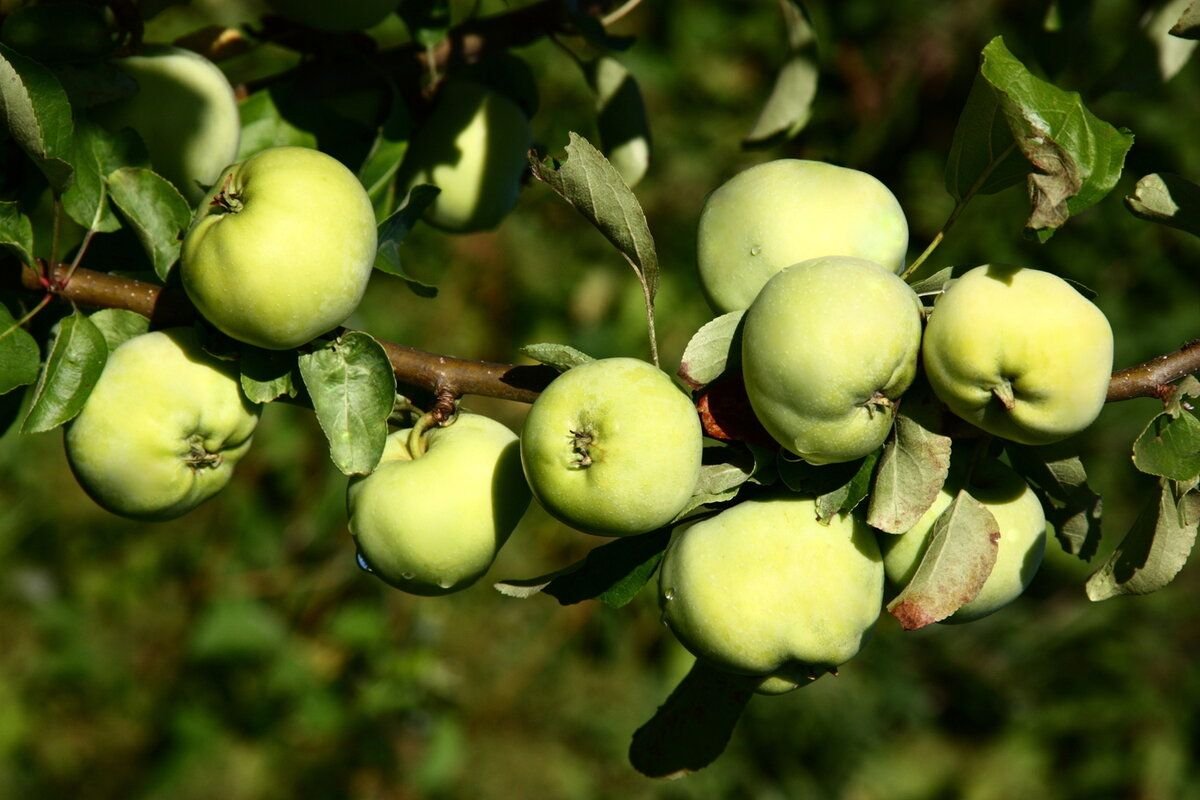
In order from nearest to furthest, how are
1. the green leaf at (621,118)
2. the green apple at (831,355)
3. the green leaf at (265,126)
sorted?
the green apple at (831,355) < the green leaf at (265,126) < the green leaf at (621,118)

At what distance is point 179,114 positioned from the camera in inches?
44.4

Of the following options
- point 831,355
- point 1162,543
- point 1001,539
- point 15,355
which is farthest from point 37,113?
point 1162,543

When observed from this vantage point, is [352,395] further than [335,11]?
No

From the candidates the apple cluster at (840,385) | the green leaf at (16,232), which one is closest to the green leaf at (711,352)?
the apple cluster at (840,385)

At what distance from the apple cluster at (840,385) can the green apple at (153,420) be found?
17.5 inches

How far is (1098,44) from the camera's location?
3.13 m

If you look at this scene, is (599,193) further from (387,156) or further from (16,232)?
(16,232)

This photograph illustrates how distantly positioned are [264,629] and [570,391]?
2260mm

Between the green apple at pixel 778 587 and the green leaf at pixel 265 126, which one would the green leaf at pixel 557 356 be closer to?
the green apple at pixel 778 587

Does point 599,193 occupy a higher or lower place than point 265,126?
higher

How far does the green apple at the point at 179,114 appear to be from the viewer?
3.67ft

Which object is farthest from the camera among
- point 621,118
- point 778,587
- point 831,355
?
point 621,118

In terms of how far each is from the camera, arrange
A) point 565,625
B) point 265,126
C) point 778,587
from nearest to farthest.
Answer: point 778,587, point 265,126, point 565,625

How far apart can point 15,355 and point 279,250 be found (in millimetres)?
258
